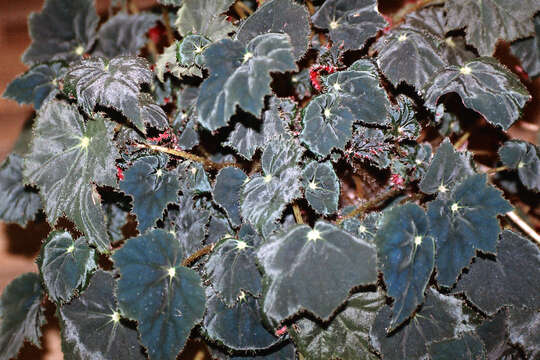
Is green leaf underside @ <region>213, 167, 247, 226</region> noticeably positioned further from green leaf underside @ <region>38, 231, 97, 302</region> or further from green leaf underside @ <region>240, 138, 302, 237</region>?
green leaf underside @ <region>38, 231, 97, 302</region>

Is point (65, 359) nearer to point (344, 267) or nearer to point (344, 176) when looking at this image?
point (344, 267)

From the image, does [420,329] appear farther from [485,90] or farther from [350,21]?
[350,21]

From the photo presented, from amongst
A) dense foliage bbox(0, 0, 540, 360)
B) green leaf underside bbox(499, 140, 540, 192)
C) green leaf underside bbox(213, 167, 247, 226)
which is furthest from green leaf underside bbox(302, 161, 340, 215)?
green leaf underside bbox(499, 140, 540, 192)

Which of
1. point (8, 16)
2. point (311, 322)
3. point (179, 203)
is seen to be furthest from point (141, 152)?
point (8, 16)

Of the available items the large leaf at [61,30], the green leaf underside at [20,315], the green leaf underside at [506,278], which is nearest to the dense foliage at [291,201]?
the green leaf underside at [506,278]

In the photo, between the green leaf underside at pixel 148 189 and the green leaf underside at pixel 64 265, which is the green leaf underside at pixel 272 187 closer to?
the green leaf underside at pixel 148 189

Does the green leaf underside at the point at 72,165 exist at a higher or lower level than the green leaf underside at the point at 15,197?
higher

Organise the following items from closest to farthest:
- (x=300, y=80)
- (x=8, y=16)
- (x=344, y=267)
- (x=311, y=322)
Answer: (x=344, y=267)
(x=311, y=322)
(x=300, y=80)
(x=8, y=16)
